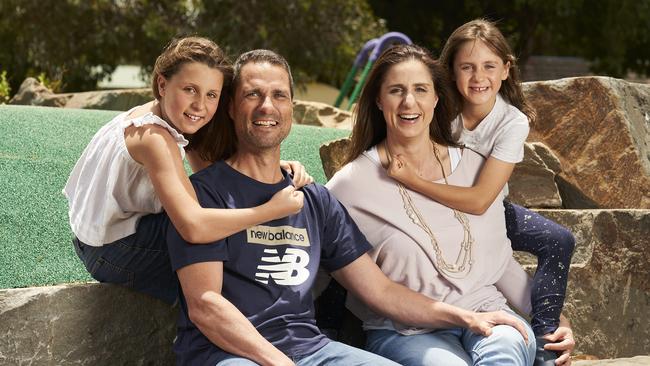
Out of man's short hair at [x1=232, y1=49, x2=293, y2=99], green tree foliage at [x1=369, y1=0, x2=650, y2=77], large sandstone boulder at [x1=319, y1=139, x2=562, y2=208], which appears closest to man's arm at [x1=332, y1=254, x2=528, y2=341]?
man's short hair at [x1=232, y1=49, x2=293, y2=99]

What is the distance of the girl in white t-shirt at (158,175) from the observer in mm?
3012

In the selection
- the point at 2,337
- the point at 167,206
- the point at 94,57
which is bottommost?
the point at 94,57

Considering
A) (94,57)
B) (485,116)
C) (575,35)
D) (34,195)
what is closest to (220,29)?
(94,57)

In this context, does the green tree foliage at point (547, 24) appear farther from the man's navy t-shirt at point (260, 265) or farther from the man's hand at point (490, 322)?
the man's navy t-shirt at point (260, 265)

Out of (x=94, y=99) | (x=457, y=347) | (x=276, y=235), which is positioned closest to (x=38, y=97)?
(x=94, y=99)

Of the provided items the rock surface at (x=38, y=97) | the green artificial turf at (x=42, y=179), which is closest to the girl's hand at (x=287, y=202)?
the green artificial turf at (x=42, y=179)

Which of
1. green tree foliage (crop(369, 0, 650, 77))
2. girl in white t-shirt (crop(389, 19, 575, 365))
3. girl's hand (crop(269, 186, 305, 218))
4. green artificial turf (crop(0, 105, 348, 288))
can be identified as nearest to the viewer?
girl's hand (crop(269, 186, 305, 218))

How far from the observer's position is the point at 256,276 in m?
3.06

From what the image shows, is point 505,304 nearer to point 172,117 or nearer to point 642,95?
point 172,117

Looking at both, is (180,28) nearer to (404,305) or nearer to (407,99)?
(407,99)

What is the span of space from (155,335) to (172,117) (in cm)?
85

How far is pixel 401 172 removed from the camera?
11.2 feet

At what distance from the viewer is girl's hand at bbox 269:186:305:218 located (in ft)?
10.0

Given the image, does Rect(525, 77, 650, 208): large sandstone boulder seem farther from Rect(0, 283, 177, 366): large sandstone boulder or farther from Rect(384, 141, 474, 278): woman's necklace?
Rect(0, 283, 177, 366): large sandstone boulder
